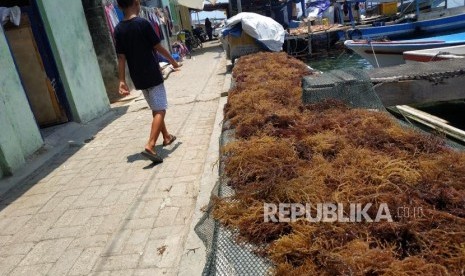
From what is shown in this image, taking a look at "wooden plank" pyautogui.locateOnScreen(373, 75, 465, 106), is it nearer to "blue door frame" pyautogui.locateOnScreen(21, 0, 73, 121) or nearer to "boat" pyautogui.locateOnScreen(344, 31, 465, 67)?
"blue door frame" pyautogui.locateOnScreen(21, 0, 73, 121)

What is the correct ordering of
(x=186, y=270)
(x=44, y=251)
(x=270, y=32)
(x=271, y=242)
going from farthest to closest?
(x=270, y=32), (x=44, y=251), (x=186, y=270), (x=271, y=242)

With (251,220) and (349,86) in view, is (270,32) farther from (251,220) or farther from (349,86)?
(251,220)

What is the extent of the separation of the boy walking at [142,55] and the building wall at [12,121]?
2006 mm

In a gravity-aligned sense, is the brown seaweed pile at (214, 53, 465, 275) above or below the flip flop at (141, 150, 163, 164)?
above

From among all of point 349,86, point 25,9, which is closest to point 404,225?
point 349,86

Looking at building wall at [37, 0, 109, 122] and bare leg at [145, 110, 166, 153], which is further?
building wall at [37, 0, 109, 122]

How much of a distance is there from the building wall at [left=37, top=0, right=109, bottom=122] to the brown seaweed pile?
5.30 m

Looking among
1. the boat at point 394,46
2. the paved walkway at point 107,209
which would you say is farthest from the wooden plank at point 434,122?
the boat at point 394,46

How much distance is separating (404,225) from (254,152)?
4.79 ft

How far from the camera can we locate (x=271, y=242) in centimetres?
221

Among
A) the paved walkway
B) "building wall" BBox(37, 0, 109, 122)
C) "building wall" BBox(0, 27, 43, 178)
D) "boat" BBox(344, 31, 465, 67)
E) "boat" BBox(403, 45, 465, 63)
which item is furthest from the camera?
"boat" BBox(344, 31, 465, 67)

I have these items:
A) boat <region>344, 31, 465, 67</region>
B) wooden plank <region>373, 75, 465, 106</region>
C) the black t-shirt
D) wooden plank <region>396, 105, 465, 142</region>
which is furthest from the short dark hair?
boat <region>344, 31, 465, 67</region>

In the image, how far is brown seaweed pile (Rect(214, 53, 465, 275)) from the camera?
1.87 m

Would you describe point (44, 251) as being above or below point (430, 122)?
above
